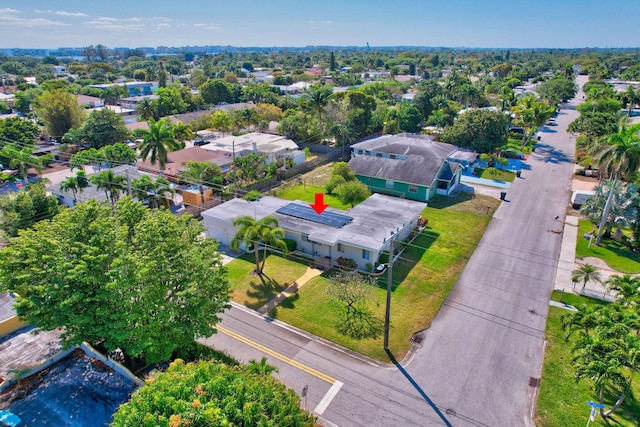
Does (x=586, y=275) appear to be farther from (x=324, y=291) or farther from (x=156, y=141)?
(x=156, y=141)

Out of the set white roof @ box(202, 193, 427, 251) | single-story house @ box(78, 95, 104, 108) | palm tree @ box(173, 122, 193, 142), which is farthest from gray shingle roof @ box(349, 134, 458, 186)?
single-story house @ box(78, 95, 104, 108)

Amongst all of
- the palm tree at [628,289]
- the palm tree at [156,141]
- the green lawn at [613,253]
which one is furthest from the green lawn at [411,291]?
the palm tree at [156,141]

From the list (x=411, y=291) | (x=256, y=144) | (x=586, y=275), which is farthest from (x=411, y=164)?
(x=586, y=275)

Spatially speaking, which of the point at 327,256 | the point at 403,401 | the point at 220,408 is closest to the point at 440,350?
the point at 403,401

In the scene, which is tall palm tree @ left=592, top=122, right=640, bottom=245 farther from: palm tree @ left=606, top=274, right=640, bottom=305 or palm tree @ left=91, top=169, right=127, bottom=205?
palm tree @ left=91, top=169, right=127, bottom=205

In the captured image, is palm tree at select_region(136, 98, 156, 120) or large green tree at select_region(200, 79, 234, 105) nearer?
palm tree at select_region(136, 98, 156, 120)

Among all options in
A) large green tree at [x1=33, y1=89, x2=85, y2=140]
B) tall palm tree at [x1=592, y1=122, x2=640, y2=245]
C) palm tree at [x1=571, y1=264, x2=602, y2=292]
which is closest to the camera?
palm tree at [x1=571, y1=264, x2=602, y2=292]
